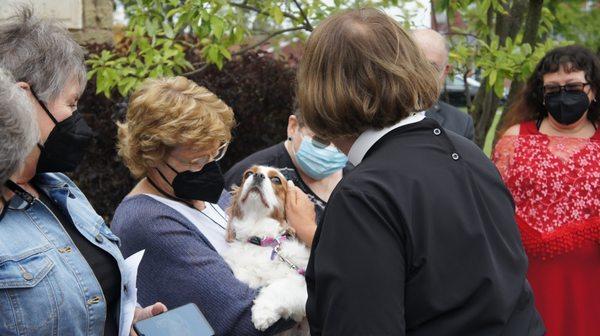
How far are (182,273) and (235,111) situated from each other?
13.0ft

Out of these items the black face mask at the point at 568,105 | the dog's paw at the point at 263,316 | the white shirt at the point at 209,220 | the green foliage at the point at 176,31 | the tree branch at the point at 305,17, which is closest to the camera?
the dog's paw at the point at 263,316

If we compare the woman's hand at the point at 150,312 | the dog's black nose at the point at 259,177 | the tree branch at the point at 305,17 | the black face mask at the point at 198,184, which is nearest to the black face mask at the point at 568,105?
the dog's black nose at the point at 259,177

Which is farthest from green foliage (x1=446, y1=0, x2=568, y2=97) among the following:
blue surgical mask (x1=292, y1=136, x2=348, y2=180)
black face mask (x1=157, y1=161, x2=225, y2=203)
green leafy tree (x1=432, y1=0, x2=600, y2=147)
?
black face mask (x1=157, y1=161, x2=225, y2=203)

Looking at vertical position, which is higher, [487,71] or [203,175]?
[203,175]

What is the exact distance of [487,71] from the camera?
5.66m

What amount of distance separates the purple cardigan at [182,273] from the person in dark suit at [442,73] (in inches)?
103

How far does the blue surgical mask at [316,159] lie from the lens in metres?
4.60

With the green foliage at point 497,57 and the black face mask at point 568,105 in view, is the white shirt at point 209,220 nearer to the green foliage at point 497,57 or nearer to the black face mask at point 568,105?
the black face mask at point 568,105

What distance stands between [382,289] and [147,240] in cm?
152

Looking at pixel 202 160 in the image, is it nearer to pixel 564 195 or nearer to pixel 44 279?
pixel 44 279

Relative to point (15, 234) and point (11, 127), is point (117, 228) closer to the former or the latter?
point (15, 234)

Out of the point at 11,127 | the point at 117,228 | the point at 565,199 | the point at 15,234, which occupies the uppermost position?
the point at 11,127

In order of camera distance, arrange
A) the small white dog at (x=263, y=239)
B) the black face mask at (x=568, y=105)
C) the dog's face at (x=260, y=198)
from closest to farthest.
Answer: the small white dog at (x=263, y=239), the dog's face at (x=260, y=198), the black face mask at (x=568, y=105)

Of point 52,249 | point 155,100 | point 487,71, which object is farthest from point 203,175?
point 487,71
